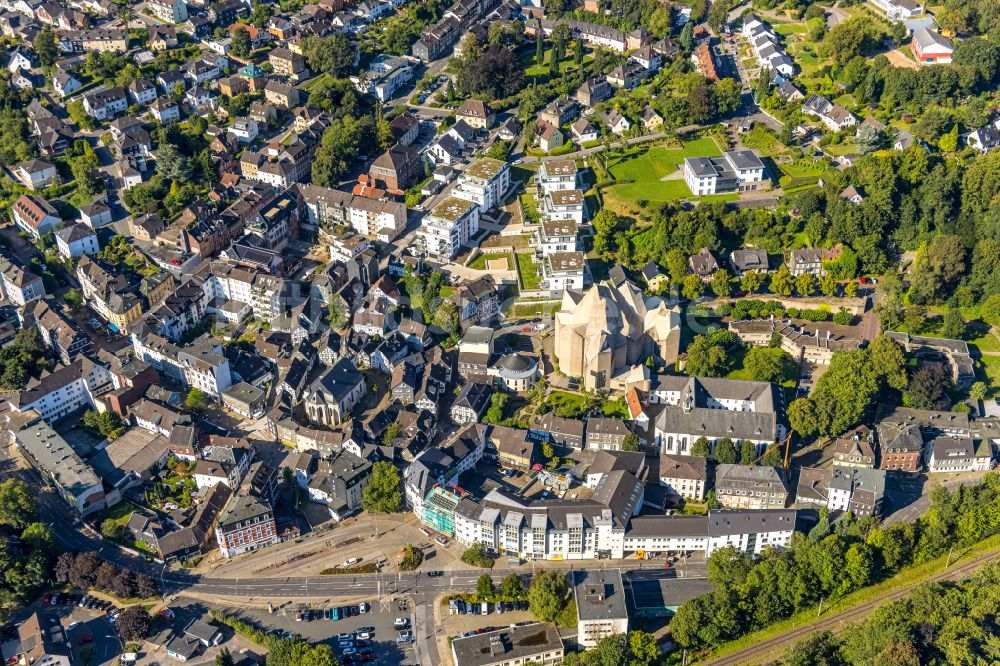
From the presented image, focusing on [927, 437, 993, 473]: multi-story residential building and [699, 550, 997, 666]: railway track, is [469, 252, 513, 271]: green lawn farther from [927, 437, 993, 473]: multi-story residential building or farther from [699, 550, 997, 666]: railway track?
[699, 550, 997, 666]: railway track

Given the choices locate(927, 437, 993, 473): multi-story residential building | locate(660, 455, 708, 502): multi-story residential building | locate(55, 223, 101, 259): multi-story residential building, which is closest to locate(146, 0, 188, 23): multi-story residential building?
locate(55, 223, 101, 259): multi-story residential building

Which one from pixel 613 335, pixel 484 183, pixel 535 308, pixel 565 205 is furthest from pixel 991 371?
pixel 484 183

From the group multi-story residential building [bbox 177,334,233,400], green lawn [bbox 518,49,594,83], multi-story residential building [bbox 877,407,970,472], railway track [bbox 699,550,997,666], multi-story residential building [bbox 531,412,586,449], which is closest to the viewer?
A: railway track [bbox 699,550,997,666]

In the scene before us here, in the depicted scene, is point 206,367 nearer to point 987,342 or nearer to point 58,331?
point 58,331

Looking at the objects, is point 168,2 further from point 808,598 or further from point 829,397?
point 808,598

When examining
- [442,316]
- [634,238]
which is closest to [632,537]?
[442,316]

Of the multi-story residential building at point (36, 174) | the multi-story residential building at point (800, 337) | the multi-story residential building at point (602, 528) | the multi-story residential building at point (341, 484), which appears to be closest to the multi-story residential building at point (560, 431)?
the multi-story residential building at point (602, 528)
